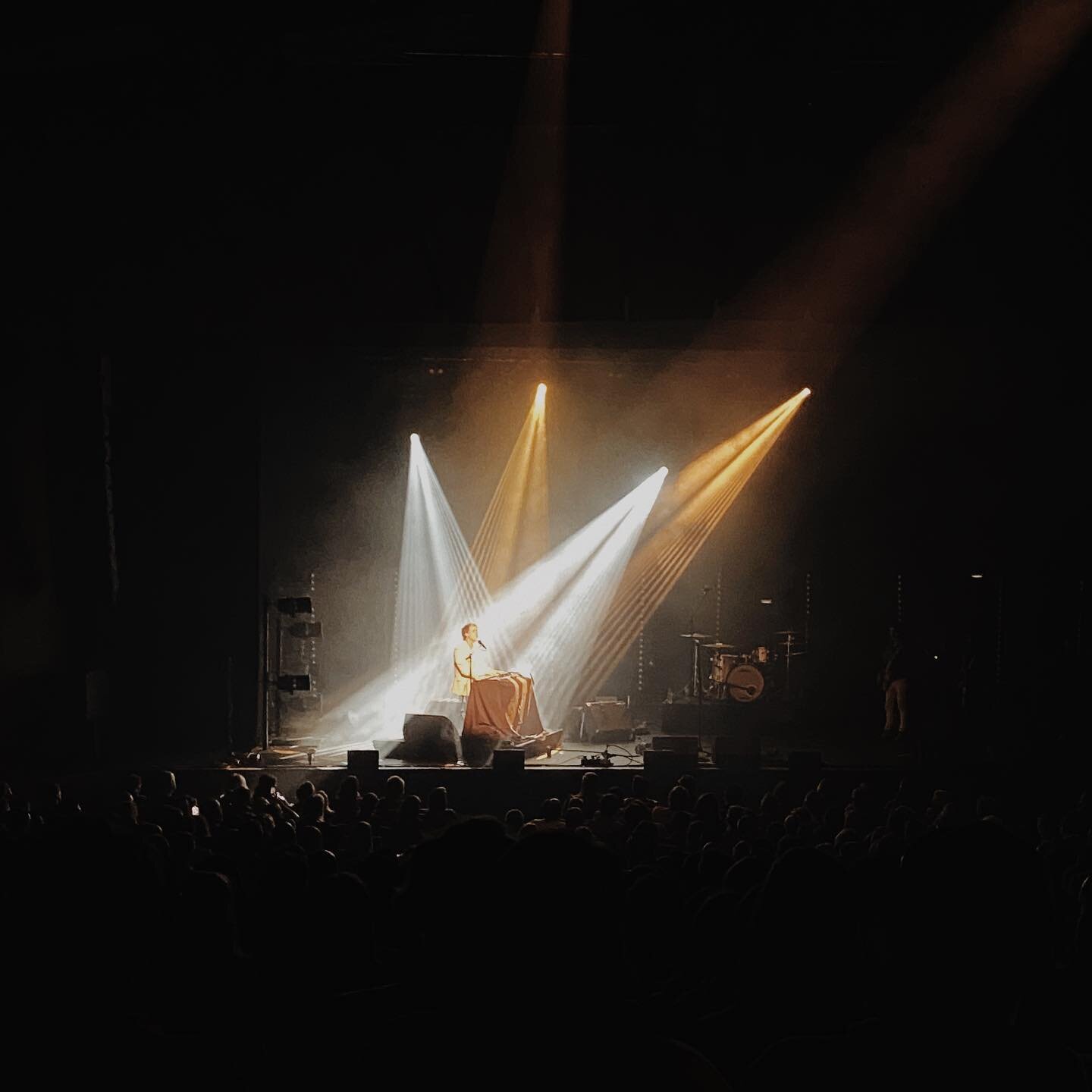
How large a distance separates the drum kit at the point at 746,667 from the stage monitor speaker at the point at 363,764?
5008 mm

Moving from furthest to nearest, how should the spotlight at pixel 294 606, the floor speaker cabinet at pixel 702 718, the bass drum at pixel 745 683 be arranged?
1. the bass drum at pixel 745 683
2. the floor speaker cabinet at pixel 702 718
3. the spotlight at pixel 294 606

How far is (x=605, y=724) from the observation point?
13.9 m

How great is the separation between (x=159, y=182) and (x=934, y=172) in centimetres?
824

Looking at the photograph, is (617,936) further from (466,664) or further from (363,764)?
(466,664)

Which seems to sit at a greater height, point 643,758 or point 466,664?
point 466,664

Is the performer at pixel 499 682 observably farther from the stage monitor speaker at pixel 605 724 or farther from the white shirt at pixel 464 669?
the stage monitor speaker at pixel 605 724

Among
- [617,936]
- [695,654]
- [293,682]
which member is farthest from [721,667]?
[617,936]

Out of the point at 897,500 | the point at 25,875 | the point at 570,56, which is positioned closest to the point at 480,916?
the point at 25,875

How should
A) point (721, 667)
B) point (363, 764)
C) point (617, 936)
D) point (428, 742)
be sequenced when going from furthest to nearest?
1. point (721, 667)
2. point (428, 742)
3. point (363, 764)
4. point (617, 936)

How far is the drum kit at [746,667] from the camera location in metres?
14.2

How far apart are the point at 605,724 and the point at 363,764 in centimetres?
443

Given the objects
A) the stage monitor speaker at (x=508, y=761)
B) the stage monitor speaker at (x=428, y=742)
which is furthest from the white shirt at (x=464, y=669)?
the stage monitor speaker at (x=508, y=761)

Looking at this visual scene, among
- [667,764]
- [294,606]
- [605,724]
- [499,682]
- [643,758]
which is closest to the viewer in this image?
[667,764]

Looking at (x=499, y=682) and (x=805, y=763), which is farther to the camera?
(x=499, y=682)
